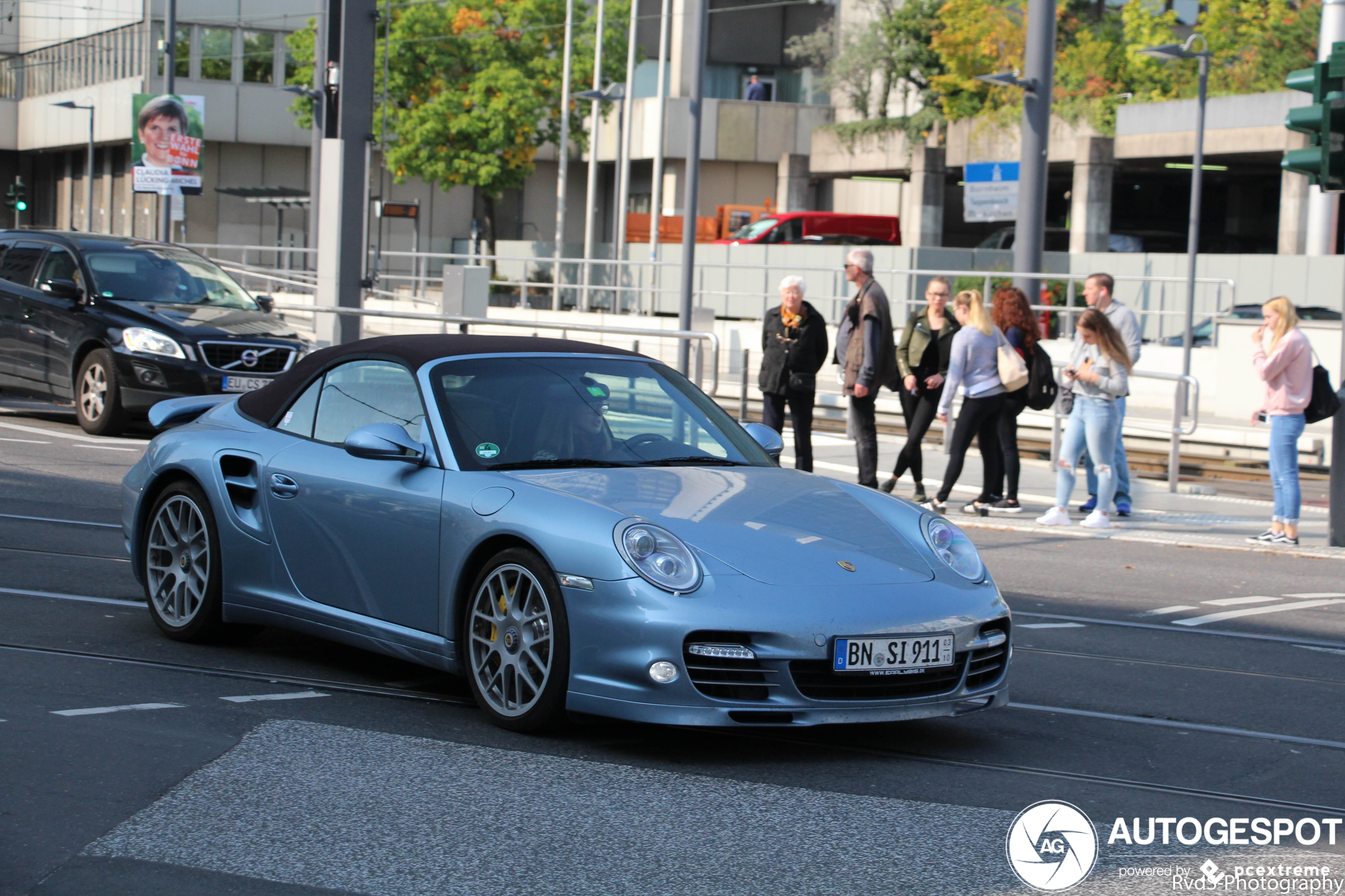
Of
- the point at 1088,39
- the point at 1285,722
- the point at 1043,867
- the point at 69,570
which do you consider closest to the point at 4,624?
the point at 69,570

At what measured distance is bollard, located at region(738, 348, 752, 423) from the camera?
1620 centimetres

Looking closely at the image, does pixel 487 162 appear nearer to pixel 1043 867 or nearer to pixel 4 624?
pixel 4 624

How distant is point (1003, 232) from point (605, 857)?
36444mm

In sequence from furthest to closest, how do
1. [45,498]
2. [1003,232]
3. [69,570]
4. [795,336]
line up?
1. [1003,232]
2. [795,336]
3. [45,498]
4. [69,570]

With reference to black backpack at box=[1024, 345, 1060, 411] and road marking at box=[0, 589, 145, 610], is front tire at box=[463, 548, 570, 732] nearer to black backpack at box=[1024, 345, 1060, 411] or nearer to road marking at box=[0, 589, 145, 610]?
road marking at box=[0, 589, 145, 610]

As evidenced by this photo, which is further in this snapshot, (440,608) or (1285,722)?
(1285,722)

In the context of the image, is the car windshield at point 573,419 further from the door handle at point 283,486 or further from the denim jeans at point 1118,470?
the denim jeans at point 1118,470

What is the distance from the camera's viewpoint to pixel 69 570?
28.0ft

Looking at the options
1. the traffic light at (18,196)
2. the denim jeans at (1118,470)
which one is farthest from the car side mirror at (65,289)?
the traffic light at (18,196)

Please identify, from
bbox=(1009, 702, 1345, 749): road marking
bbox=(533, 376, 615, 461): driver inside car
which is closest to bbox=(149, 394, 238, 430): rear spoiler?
bbox=(533, 376, 615, 461): driver inside car

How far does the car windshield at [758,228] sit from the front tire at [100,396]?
26321 mm

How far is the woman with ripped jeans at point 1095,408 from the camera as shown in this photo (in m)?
12.1

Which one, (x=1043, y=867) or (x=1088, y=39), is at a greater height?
(x=1088, y=39)

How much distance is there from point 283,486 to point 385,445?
720mm
